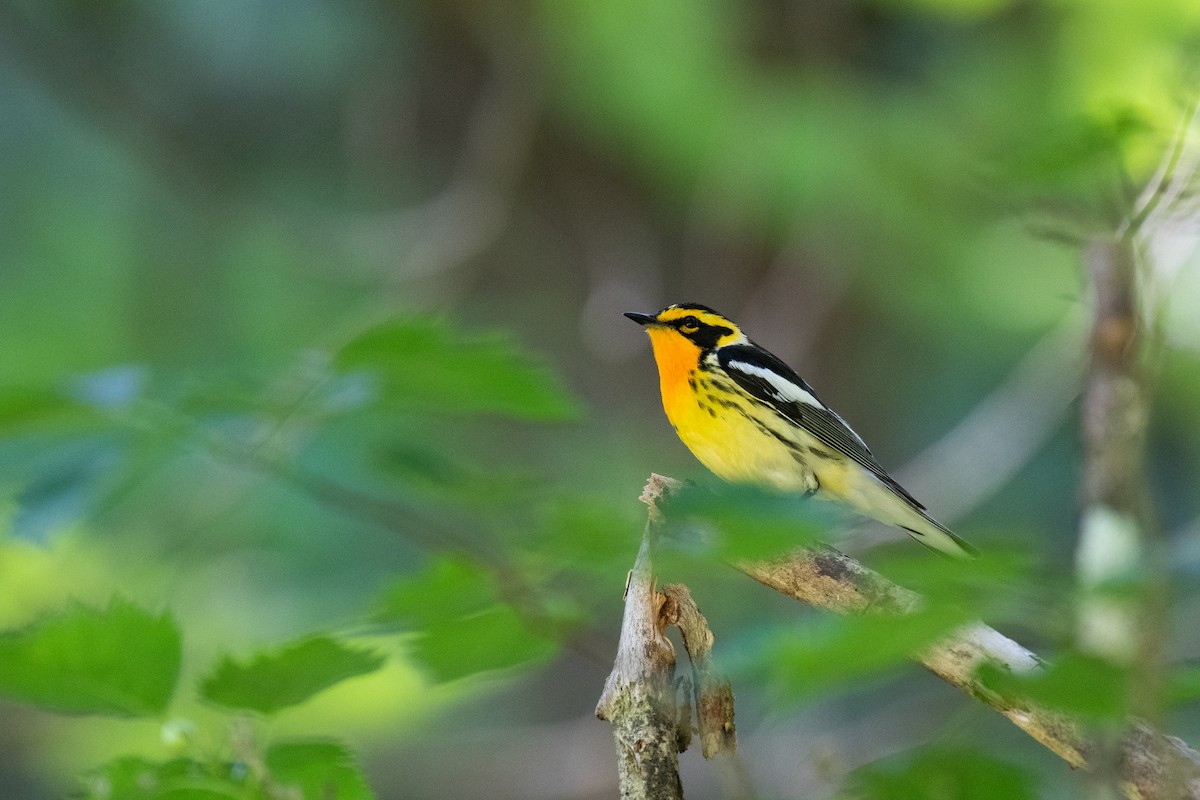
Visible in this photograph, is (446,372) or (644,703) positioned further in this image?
(644,703)

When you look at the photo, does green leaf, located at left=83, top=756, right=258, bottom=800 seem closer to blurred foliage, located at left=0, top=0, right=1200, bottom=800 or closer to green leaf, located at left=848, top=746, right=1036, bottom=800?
green leaf, located at left=848, top=746, right=1036, bottom=800

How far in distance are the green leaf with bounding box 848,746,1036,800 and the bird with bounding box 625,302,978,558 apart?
7.08 ft

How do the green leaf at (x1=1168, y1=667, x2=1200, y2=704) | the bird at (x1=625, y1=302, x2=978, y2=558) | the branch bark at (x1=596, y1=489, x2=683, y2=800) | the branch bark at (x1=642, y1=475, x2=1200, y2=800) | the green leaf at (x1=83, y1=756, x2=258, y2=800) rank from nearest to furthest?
1. the green leaf at (x1=1168, y1=667, x2=1200, y2=704)
2. the branch bark at (x1=642, y1=475, x2=1200, y2=800)
3. the green leaf at (x1=83, y1=756, x2=258, y2=800)
4. the branch bark at (x1=596, y1=489, x2=683, y2=800)
5. the bird at (x1=625, y1=302, x2=978, y2=558)

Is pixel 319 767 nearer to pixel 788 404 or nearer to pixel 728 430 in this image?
pixel 728 430

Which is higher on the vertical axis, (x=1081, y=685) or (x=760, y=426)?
(x=760, y=426)

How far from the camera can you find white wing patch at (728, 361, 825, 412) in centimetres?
324

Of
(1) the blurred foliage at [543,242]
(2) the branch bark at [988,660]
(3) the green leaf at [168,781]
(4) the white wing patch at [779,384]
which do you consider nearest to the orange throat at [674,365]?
(4) the white wing patch at [779,384]

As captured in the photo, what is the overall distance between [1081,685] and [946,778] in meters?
0.21

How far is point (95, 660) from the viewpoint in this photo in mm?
1022

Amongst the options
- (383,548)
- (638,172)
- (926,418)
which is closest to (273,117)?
(638,172)

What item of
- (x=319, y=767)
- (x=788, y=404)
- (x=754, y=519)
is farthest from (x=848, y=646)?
(x=788, y=404)

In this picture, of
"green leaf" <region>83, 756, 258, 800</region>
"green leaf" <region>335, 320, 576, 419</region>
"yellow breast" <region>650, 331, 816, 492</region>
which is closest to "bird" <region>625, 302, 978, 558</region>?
"yellow breast" <region>650, 331, 816, 492</region>

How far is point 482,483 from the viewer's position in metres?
1.03

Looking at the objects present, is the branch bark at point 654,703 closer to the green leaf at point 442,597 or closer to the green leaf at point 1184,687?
the green leaf at point 442,597
